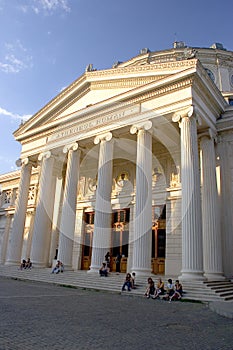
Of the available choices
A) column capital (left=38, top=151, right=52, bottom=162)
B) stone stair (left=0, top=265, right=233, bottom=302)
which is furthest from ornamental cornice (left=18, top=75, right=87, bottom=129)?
stone stair (left=0, top=265, right=233, bottom=302)

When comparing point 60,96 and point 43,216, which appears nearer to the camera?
point 43,216

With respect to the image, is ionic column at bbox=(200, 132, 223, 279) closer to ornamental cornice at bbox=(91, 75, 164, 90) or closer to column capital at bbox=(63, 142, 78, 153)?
ornamental cornice at bbox=(91, 75, 164, 90)

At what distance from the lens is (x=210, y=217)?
13055 mm

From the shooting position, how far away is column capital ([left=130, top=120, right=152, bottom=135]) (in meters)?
14.1

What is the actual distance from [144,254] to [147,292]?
8.55 ft

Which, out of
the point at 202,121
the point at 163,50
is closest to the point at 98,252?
the point at 202,121

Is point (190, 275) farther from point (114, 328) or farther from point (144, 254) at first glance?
point (114, 328)

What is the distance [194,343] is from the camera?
14.1 ft

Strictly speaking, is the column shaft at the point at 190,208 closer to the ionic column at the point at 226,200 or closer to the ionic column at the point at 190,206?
the ionic column at the point at 190,206

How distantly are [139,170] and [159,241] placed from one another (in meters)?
5.00

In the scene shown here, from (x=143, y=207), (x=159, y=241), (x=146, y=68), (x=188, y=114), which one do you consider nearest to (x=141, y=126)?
(x=188, y=114)

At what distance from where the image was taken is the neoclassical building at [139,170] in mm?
12719

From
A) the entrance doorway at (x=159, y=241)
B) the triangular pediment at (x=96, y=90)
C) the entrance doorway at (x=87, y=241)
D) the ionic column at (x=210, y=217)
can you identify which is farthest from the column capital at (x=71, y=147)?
the ionic column at (x=210, y=217)

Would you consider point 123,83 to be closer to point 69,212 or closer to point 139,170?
point 139,170
